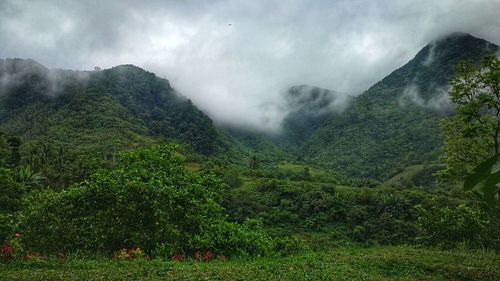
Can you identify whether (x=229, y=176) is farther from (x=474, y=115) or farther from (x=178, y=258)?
(x=178, y=258)

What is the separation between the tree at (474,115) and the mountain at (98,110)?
9718cm

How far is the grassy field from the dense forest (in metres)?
0.19

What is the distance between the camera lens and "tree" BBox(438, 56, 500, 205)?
1403 centimetres

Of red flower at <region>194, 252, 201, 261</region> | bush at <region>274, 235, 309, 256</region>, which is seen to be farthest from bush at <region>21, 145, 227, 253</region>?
bush at <region>274, 235, 309, 256</region>

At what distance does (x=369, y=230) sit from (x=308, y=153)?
375 feet

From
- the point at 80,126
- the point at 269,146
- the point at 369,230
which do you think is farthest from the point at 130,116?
the point at 369,230

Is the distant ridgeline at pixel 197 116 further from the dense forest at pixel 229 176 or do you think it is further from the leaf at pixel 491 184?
the leaf at pixel 491 184

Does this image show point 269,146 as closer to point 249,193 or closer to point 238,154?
point 238,154

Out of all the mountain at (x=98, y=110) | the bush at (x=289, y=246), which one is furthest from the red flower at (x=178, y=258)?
the mountain at (x=98, y=110)

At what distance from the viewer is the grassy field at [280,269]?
30.5 feet

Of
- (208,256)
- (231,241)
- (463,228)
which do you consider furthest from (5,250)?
(463,228)

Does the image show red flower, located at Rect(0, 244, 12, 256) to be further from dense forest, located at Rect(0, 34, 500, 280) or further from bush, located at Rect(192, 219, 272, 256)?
bush, located at Rect(192, 219, 272, 256)

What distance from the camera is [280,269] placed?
10562 millimetres

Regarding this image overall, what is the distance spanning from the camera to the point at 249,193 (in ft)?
256
